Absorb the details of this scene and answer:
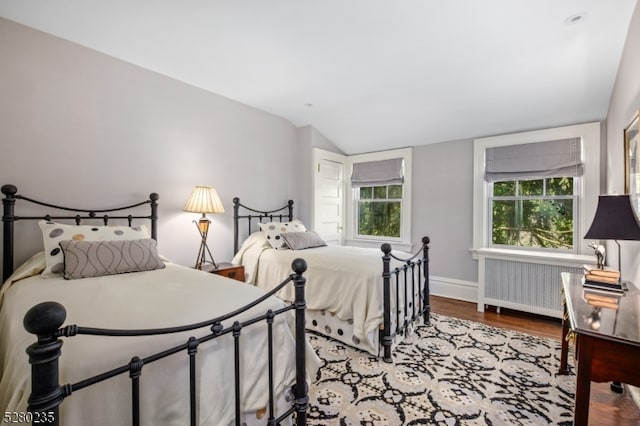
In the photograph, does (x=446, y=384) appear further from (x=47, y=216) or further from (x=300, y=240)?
(x=47, y=216)

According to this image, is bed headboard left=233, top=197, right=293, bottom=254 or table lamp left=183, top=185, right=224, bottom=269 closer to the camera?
table lamp left=183, top=185, right=224, bottom=269

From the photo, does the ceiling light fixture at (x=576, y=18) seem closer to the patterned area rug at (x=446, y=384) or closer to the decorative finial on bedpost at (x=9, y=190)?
the patterned area rug at (x=446, y=384)

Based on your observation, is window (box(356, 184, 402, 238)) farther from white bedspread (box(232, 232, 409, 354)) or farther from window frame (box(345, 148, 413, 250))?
white bedspread (box(232, 232, 409, 354))

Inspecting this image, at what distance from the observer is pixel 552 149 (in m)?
3.12

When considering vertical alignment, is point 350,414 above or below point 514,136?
below

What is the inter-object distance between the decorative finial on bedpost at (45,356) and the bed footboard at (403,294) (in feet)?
5.92

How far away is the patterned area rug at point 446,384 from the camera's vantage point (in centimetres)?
158

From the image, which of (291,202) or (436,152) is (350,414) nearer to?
(291,202)

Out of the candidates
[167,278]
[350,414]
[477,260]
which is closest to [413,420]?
[350,414]

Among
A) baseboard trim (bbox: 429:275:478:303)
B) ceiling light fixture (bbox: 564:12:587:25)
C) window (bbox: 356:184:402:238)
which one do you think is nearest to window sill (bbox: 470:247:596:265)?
baseboard trim (bbox: 429:275:478:303)

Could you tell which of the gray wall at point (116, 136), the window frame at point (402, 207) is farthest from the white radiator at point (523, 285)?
the gray wall at point (116, 136)

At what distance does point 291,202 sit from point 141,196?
6.11 ft

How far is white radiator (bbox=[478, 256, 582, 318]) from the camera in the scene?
2908 millimetres

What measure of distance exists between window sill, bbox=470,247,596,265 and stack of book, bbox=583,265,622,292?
1.31 meters
